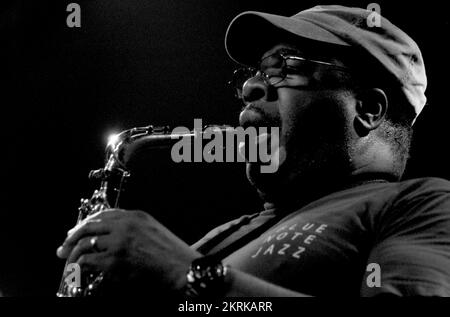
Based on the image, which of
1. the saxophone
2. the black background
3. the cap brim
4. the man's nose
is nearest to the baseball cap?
the cap brim

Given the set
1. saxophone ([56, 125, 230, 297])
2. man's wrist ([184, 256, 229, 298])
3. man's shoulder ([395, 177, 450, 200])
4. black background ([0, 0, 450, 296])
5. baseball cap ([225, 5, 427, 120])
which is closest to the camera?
man's wrist ([184, 256, 229, 298])

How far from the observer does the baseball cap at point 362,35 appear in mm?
2545

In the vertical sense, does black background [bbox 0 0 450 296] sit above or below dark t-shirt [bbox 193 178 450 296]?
above

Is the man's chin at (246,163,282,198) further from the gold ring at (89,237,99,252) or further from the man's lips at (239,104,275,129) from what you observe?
the gold ring at (89,237,99,252)

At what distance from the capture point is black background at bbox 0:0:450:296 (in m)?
3.86

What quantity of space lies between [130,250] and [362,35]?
1.61 meters

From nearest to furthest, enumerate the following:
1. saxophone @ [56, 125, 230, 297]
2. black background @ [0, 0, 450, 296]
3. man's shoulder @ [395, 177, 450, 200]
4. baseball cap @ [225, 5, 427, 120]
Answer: man's shoulder @ [395, 177, 450, 200], baseball cap @ [225, 5, 427, 120], saxophone @ [56, 125, 230, 297], black background @ [0, 0, 450, 296]

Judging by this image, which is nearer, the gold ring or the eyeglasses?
the gold ring

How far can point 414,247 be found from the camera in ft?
5.69

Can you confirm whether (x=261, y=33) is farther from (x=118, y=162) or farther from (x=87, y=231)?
(x=87, y=231)

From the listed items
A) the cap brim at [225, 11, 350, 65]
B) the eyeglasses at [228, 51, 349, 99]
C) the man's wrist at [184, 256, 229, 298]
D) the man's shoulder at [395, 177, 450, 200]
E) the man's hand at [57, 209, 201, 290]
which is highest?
the cap brim at [225, 11, 350, 65]

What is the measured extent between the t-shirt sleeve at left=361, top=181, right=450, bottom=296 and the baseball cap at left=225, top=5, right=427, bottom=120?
0.74 m

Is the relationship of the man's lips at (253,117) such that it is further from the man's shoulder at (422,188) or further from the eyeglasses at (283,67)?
the man's shoulder at (422,188)

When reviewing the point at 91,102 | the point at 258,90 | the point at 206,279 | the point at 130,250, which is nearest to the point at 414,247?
the point at 206,279
